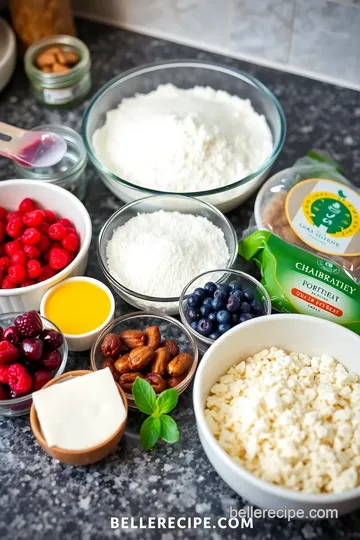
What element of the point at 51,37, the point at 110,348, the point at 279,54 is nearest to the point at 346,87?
the point at 279,54

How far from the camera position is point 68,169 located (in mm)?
1327

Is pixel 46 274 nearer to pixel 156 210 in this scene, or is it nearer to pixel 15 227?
pixel 15 227

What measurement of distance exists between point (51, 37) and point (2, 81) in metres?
0.16

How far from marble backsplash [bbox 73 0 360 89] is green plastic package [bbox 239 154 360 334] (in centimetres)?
41

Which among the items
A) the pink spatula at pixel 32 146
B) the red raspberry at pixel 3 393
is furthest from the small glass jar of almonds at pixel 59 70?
the red raspberry at pixel 3 393

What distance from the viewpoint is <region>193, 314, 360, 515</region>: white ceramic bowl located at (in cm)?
92

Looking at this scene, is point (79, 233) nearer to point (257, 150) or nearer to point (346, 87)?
point (257, 150)

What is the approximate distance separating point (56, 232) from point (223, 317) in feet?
1.19

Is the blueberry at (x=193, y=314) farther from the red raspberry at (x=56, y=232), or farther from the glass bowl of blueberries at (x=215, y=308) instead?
the red raspberry at (x=56, y=232)

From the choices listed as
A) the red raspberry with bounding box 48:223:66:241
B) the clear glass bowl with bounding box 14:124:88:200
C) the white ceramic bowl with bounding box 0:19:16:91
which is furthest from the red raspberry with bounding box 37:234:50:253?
the white ceramic bowl with bounding box 0:19:16:91

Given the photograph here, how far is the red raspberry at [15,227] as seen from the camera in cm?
124

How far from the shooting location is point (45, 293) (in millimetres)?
1169

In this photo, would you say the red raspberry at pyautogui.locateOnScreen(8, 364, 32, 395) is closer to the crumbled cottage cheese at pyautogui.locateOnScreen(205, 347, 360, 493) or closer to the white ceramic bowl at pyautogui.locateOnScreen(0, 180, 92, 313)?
the white ceramic bowl at pyautogui.locateOnScreen(0, 180, 92, 313)

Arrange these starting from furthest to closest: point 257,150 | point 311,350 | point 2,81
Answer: point 2,81
point 257,150
point 311,350
